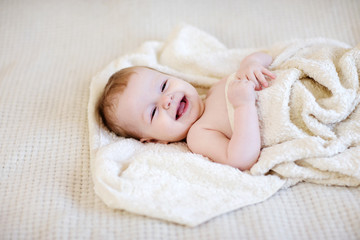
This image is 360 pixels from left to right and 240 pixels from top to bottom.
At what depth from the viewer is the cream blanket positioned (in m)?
0.97

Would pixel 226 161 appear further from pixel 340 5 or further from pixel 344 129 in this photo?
pixel 340 5

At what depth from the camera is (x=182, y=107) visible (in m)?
1.22

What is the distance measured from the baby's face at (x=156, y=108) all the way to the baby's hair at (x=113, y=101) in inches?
0.8

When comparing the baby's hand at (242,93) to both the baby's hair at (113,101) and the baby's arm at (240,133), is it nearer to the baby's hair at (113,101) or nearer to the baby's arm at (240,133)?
the baby's arm at (240,133)

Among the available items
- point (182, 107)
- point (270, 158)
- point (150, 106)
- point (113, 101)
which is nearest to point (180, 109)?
point (182, 107)

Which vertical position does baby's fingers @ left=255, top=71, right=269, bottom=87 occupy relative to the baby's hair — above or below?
above

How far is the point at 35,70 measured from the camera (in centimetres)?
151

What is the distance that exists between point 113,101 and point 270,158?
0.58 m

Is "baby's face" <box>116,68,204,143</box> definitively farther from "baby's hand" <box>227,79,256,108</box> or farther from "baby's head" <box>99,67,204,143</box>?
"baby's hand" <box>227,79,256,108</box>

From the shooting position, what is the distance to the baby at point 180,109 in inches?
43.0

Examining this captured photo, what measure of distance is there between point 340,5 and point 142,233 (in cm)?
150

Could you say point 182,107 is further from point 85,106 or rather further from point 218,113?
point 85,106

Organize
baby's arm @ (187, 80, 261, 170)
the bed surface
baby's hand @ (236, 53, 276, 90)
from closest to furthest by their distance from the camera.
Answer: the bed surface < baby's arm @ (187, 80, 261, 170) < baby's hand @ (236, 53, 276, 90)

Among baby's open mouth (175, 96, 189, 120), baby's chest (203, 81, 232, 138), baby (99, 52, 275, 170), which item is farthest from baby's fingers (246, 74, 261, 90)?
baby's open mouth (175, 96, 189, 120)
